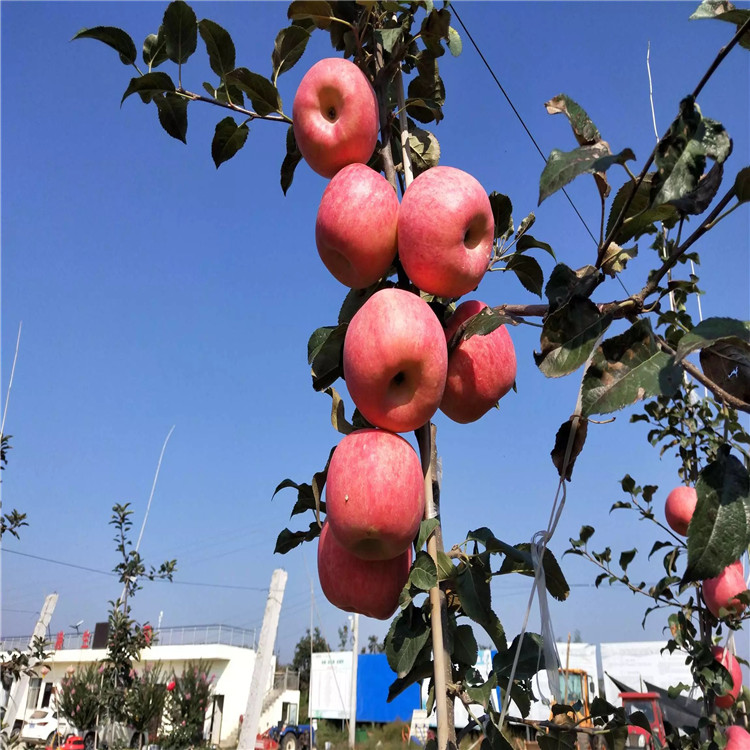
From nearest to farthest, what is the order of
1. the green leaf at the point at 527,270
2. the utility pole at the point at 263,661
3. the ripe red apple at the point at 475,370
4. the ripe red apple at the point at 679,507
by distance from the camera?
the ripe red apple at the point at 475,370 < the green leaf at the point at 527,270 < the ripe red apple at the point at 679,507 < the utility pole at the point at 263,661

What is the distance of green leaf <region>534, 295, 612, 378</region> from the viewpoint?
758 mm

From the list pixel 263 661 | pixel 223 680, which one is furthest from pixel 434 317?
pixel 223 680

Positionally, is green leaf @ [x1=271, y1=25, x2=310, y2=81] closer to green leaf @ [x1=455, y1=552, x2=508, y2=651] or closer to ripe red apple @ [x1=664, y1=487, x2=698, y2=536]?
green leaf @ [x1=455, y1=552, x2=508, y2=651]

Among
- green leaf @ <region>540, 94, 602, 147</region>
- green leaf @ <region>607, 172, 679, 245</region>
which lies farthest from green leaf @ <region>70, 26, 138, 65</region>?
green leaf @ <region>607, 172, 679, 245</region>

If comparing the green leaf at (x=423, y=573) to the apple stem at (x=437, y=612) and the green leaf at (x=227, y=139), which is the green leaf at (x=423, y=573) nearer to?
the apple stem at (x=437, y=612)

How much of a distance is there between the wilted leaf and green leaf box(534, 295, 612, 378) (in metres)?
0.10

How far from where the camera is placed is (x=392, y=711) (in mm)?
18875

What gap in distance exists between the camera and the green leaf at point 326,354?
3.84ft

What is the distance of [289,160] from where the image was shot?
1.47 metres

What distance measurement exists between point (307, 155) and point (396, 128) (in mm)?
251

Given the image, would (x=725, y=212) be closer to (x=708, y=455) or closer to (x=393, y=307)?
(x=393, y=307)

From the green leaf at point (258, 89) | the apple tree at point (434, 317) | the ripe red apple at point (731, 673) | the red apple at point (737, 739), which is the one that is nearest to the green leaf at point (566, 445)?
the apple tree at point (434, 317)

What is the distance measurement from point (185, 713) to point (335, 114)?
8234 mm

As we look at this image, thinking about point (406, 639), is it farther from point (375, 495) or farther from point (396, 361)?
point (396, 361)
